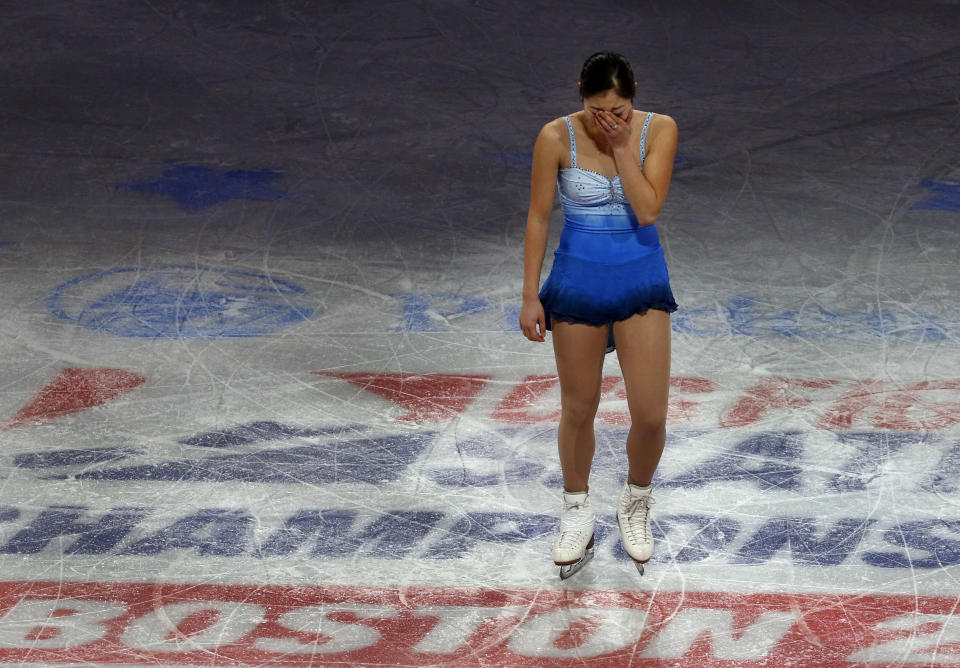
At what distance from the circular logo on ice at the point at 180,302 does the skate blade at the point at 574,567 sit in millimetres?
2517

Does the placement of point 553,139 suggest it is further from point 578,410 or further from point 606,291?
point 578,410

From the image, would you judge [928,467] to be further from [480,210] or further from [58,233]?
[58,233]

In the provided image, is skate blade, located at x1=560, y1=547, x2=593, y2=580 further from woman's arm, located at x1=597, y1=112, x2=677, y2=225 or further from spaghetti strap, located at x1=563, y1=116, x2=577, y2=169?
spaghetti strap, located at x1=563, y1=116, x2=577, y2=169

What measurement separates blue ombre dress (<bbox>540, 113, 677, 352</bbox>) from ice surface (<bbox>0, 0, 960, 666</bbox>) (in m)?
0.92

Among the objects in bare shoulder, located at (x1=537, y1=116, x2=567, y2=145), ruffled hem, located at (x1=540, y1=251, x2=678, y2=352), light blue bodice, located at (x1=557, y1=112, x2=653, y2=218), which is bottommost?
ruffled hem, located at (x1=540, y1=251, x2=678, y2=352)

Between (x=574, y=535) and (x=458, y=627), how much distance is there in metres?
0.54

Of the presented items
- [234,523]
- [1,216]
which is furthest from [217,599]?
[1,216]

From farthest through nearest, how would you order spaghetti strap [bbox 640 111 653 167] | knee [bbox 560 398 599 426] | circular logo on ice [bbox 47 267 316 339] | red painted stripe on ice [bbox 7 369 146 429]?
circular logo on ice [bbox 47 267 316 339], red painted stripe on ice [bbox 7 369 146 429], knee [bbox 560 398 599 426], spaghetti strap [bbox 640 111 653 167]

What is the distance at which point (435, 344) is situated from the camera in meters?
5.99

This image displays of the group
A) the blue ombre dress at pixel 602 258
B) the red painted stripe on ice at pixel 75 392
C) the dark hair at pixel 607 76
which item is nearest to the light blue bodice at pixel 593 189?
the blue ombre dress at pixel 602 258

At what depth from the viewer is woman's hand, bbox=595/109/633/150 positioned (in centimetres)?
365

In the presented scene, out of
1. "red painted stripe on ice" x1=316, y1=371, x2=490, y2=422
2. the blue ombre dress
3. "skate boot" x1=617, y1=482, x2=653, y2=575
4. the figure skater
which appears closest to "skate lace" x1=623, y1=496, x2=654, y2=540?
"skate boot" x1=617, y1=482, x2=653, y2=575

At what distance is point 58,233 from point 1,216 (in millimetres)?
526

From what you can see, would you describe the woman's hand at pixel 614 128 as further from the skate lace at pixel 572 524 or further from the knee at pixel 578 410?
the skate lace at pixel 572 524
